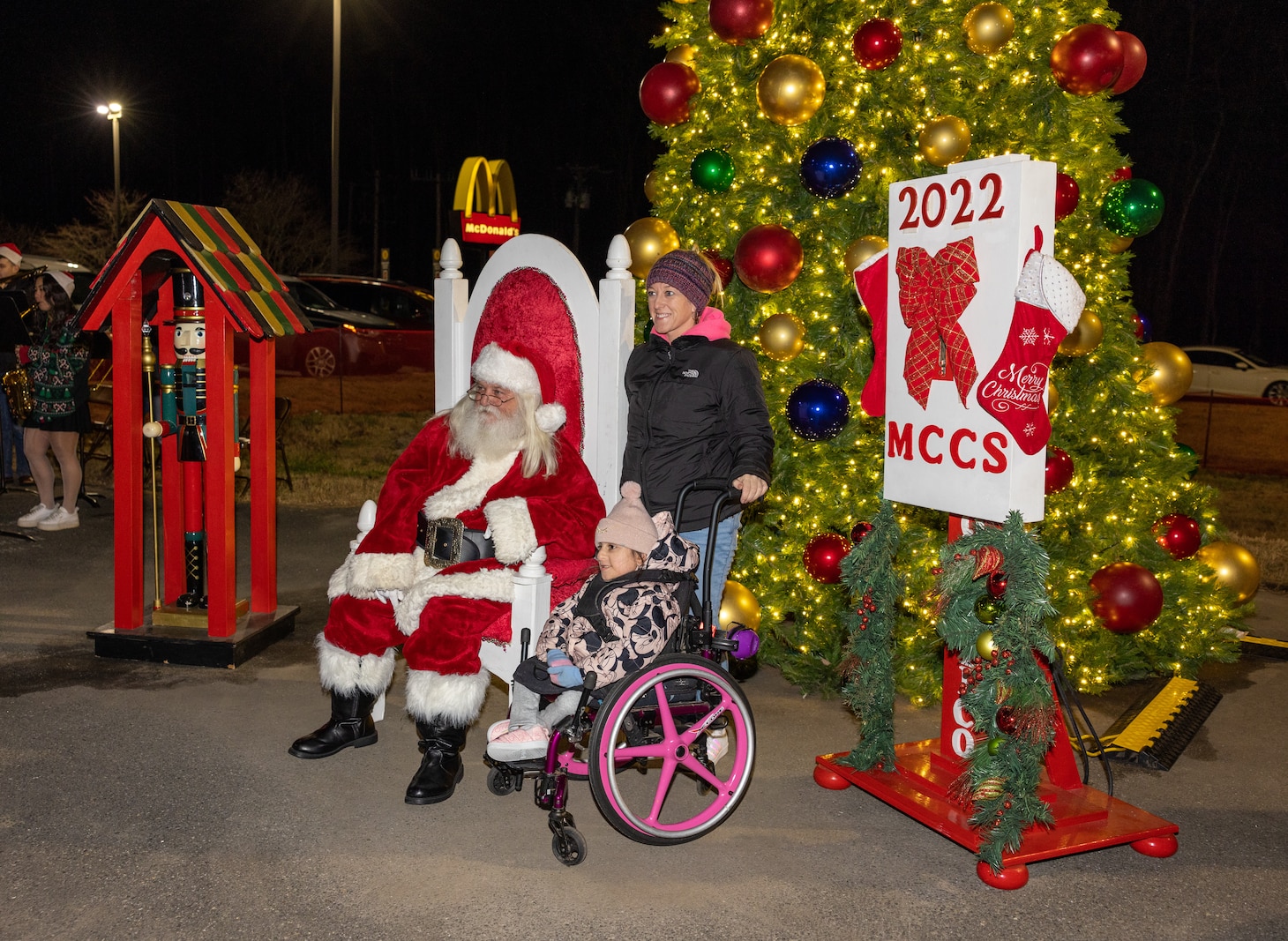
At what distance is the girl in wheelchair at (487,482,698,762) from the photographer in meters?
3.76

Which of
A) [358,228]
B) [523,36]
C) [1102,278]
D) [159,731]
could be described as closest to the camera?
[159,731]

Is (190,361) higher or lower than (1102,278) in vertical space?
lower

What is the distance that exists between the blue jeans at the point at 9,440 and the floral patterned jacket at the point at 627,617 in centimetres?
756

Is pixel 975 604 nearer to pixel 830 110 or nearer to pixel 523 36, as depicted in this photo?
pixel 830 110

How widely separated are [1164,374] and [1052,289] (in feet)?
9.55

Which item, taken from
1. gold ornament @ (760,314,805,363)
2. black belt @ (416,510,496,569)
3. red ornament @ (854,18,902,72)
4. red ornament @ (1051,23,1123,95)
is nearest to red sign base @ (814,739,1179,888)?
black belt @ (416,510,496,569)

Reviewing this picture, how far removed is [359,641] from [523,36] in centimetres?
4005

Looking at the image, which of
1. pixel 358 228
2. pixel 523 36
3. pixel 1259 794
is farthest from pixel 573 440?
pixel 358 228

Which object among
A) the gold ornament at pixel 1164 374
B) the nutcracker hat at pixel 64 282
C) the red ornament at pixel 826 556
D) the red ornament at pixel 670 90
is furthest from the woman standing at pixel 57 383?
the gold ornament at pixel 1164 374

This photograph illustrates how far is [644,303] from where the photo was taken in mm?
6105

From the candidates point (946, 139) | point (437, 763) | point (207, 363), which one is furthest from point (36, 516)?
point (946, 139)

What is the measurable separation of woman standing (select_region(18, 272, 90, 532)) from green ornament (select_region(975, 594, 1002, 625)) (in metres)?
6.77

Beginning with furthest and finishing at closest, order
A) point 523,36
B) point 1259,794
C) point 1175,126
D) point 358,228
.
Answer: point 358,228 → point 523,36 → point 1175,126 → point 1259,794

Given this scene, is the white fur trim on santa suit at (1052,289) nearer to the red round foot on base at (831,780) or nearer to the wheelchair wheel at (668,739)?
the wheelchair wheel at (668,739)
